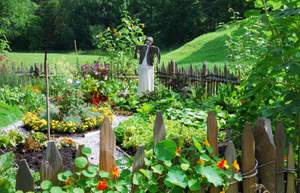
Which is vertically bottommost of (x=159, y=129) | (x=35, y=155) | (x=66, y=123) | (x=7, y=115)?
(x=35, y=155)

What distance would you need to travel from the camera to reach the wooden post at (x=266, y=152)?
3078mm

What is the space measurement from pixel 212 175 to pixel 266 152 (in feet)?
1.61

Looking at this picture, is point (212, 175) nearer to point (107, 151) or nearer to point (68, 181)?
point (107, 151)

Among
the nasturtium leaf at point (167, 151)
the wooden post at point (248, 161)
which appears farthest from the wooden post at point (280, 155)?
the nasturtium leaf at point (167, 151)

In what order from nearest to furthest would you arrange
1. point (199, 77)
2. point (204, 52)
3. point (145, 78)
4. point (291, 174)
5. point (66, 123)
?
point (291, 174) < point (66, 123) < point (145, 78) < point (199, 77) < point (204, 52)

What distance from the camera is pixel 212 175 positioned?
279 centimetres

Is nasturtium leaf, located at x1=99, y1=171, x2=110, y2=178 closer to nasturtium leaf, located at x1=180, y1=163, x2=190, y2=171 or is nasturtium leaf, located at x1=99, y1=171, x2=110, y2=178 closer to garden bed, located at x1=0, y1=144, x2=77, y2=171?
nasturtium leaf, located at x1=180, y1=163, x2=190, y2=171

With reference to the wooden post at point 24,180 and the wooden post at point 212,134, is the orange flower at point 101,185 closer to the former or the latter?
the wooden post at point 24,180

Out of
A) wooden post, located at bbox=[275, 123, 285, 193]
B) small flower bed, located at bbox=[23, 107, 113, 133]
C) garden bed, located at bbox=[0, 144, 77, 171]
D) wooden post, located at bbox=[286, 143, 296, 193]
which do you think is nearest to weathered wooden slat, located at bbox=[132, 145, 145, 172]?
wooden post, located at bbox=[275, 123, 285, 193]

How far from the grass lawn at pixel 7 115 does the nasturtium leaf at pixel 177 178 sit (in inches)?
43.7

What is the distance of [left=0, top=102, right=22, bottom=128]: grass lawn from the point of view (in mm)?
1756

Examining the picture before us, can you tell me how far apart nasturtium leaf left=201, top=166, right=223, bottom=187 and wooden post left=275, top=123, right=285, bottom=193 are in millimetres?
511

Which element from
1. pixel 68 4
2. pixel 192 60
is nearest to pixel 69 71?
pixel 192 60

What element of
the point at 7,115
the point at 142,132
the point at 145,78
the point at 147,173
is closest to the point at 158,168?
the point at 147,173
